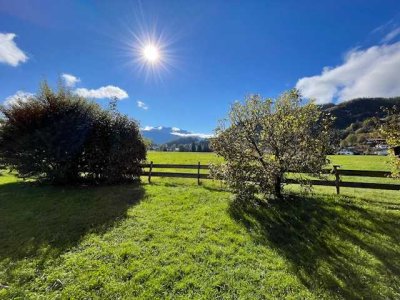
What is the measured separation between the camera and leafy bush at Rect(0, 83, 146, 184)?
1309 centimetres

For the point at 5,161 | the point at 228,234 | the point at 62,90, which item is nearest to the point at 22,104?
the point at 62,90

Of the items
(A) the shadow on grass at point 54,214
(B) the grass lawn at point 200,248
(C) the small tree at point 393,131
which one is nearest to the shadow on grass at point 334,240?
(B) the grass lawn at point 200,248

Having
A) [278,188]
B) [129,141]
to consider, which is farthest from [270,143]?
[129,141]

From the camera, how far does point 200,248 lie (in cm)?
646

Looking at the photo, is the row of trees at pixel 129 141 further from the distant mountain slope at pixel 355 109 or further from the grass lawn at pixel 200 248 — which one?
the distant mountain slope at pixel 355 109

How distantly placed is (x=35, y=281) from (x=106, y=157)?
9.02m

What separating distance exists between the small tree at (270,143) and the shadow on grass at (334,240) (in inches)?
47.4

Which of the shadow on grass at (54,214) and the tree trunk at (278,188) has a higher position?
the tree trunk at (278,188)

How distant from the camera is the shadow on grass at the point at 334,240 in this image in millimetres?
5363

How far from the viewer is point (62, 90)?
13.6 m

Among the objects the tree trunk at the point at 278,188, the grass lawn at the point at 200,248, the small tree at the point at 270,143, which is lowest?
the grass lawn at the point at 200,248

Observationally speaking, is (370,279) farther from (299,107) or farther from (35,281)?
(35,281)

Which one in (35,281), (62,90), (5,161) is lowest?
(35,281)

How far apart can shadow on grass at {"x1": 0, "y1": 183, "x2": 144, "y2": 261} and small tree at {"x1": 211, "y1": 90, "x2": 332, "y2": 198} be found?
14.6 feet
